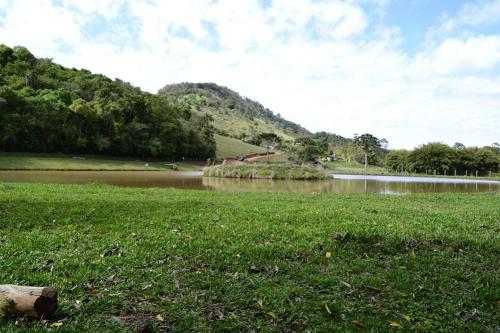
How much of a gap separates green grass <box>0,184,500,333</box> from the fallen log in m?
0.14

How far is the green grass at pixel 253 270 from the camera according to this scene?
5.38m

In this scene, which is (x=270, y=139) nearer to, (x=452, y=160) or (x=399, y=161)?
(x=399, y=161)

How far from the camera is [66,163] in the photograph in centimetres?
5638

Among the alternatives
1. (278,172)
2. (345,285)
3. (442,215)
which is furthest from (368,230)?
(278,172)

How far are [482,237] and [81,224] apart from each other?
983cm

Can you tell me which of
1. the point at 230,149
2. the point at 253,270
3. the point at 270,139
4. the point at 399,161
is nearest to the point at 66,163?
the point at 253,270

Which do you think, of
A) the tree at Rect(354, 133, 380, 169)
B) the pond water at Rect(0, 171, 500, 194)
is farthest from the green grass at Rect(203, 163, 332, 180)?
the tree at Rect(354, 133, 380, 169)

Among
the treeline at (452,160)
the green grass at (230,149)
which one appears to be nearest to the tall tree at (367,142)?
the treeline at (452,160)

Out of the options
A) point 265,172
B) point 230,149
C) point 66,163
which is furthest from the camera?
point 230,149

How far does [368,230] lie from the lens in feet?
32.3

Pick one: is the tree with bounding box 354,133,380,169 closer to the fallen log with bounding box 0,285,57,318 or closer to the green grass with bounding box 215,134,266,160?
the green grass with bounding box 215,134,266,160

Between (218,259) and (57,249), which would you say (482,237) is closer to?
(218,259)

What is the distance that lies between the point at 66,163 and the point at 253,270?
2189 inches

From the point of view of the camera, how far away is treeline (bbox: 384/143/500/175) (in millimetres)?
104062
